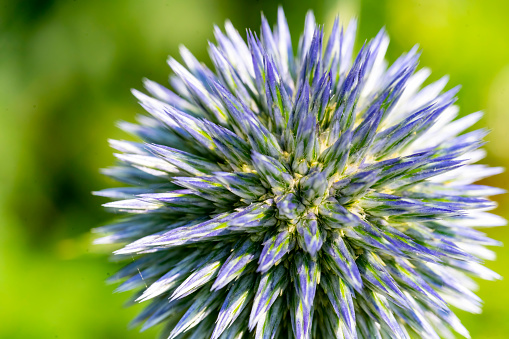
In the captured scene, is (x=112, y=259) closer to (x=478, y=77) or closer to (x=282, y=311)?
(x=282, y=311)

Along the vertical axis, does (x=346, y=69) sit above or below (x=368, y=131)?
above

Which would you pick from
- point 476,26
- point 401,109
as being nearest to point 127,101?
point 401,109

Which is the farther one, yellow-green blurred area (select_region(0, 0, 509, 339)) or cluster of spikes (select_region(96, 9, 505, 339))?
yellow-green blurred area (select_region(0, 0, 509, 339))

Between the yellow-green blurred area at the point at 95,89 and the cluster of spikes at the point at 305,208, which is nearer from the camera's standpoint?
the cluster of spikes at the point at 305,208

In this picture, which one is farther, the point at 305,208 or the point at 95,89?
the point at 95,89
